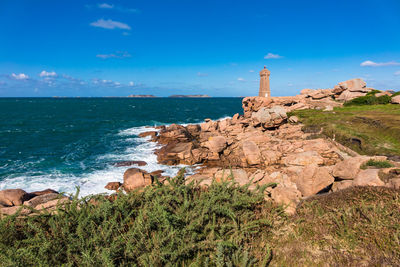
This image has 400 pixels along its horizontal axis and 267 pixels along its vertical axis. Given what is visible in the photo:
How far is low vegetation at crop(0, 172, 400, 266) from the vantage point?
4.03 m

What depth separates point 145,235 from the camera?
4406 millimetres

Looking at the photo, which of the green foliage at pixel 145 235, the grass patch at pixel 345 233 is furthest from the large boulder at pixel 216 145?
the green foliage at pixel 145 235

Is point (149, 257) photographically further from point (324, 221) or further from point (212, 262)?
point (324, 221)

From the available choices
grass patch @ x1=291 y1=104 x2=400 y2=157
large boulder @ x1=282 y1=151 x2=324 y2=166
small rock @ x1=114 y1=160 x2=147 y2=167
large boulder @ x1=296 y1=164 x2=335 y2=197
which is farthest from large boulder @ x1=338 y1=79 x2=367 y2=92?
small rock @ x1=114 y1=160 x2=147 y2=167

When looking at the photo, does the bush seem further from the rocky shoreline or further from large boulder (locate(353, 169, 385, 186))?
large boulder (locate(353, 169, 385, 186))

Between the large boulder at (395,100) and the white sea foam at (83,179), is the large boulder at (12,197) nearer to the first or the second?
the white sea foam at (83,179)

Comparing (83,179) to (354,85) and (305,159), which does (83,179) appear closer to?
(305,159)

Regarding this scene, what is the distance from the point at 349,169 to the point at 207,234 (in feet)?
31.9

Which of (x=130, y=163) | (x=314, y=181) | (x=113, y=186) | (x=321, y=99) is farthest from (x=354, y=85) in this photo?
(x=113, y=186)

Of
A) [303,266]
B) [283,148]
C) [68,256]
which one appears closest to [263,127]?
A: [283,148]

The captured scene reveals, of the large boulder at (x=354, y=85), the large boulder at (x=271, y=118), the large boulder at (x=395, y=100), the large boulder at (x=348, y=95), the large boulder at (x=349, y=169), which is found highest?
the large boulder at (x=354, y=85)

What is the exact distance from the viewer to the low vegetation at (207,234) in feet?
13.2

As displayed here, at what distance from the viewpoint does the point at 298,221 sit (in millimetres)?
5652

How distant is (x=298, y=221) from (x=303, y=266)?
1.44 m
